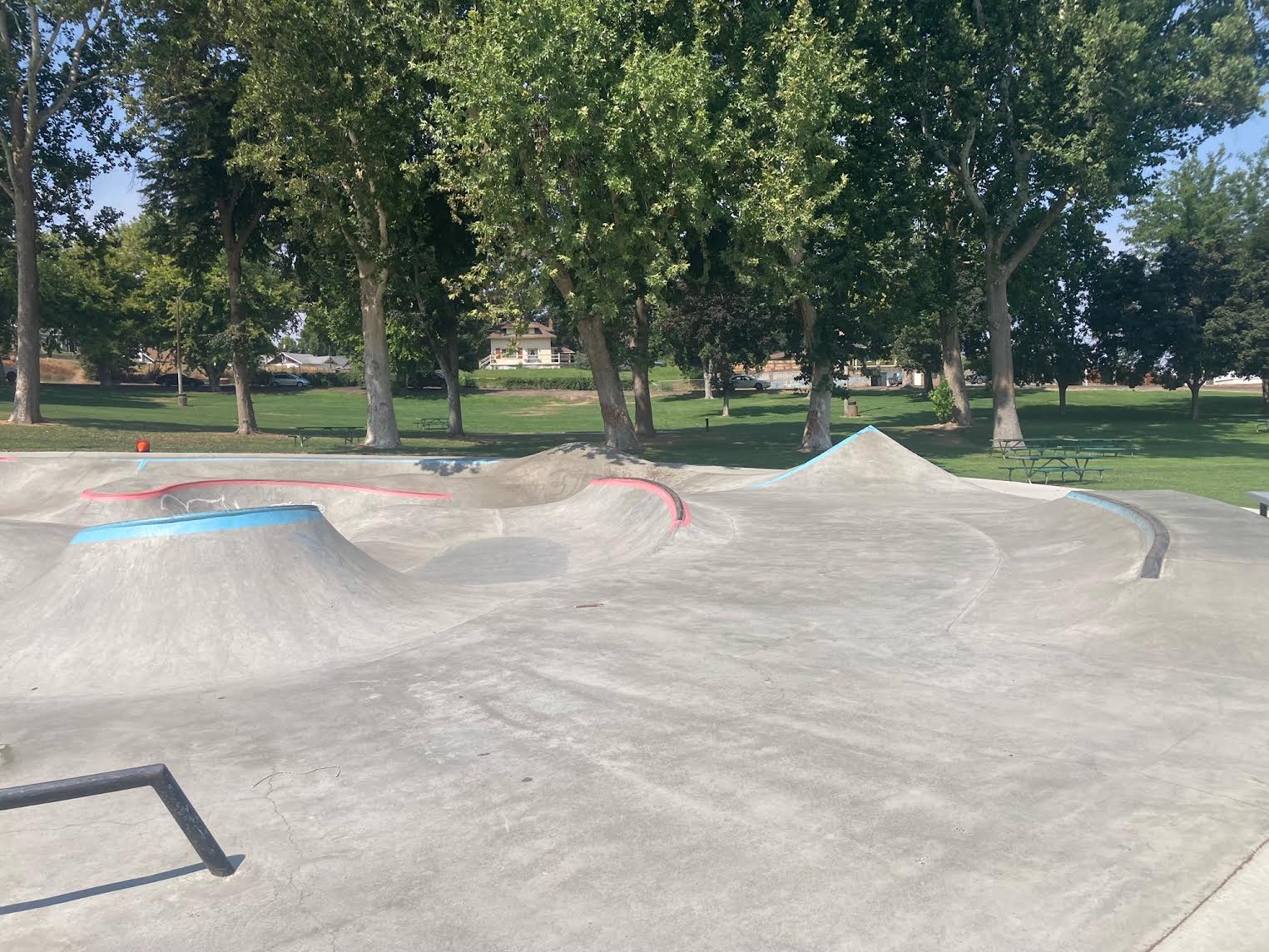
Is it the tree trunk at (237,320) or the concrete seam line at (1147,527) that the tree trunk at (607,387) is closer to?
the tree trunk at (237,320)

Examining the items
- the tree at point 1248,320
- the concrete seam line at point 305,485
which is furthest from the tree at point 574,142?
the tree at point 1248,320

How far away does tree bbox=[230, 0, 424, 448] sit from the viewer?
2592 centimetres

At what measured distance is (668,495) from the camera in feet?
50.5

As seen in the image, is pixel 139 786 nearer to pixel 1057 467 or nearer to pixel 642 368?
pixel 1057 467

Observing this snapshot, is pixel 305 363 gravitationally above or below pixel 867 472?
above

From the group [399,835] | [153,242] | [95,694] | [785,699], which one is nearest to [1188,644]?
[785,699]

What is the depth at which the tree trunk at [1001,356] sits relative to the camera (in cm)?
3519

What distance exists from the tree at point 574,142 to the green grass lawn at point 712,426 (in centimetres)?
950

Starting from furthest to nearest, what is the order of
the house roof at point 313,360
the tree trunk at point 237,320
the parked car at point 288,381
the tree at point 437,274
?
the house roof at point 313,360
the parked car at point 288,381
the tree trunk at point 237,320
the tree at point 437,274

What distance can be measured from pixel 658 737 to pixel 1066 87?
97.9 ft

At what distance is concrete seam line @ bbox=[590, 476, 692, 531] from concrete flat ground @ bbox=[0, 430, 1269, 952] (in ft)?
1.37

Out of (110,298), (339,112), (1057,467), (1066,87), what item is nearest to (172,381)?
(110,298)

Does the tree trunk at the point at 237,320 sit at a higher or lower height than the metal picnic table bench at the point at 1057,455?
higher

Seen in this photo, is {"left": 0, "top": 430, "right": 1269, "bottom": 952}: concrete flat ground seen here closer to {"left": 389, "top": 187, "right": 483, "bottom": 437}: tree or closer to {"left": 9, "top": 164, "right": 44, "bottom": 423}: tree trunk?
{"left": 389, "top": 187, "right": 483, "bottom": 437}: tree
